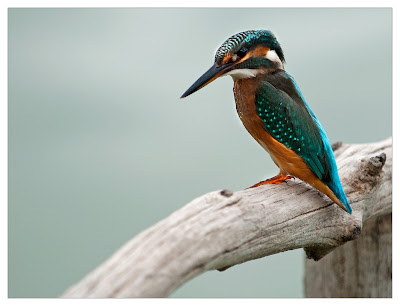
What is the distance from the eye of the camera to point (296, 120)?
1664mm

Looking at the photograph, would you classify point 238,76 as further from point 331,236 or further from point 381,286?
point 381,286

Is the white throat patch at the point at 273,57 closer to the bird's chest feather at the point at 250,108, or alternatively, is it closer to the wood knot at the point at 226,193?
the bird's chest feather at the point at 250,108

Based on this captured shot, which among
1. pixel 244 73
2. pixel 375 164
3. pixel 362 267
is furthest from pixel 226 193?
pixel 362 267

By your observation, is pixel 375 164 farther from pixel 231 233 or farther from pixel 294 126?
pixel 231 233

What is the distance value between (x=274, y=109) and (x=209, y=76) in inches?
9.6

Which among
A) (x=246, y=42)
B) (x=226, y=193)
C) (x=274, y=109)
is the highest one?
(x=246, y=42)

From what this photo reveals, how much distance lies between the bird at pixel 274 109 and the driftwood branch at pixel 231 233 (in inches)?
3.6

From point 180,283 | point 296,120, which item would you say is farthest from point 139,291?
point 296,120

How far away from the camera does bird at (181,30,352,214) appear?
164 centimetres

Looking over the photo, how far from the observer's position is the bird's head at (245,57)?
1.62 m

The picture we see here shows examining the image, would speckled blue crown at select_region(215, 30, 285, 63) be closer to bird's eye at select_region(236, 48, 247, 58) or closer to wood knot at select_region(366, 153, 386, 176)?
bird's eye at select_region(236, 48, 247, 58)

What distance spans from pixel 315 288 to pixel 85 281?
5.28 feet

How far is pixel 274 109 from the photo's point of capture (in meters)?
1.64

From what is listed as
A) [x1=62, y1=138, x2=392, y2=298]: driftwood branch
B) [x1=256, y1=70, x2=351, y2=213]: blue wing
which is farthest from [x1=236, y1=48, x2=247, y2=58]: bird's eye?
[x1=62, y1=138, x2=392, y2=298]: driftwood branch
